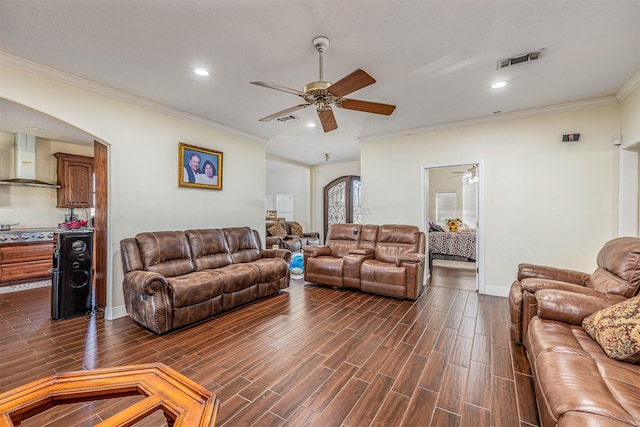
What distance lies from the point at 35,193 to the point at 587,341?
778cm

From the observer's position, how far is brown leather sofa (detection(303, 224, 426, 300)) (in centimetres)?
390

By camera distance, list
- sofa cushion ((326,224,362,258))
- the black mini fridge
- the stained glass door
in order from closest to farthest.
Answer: the black mini fridge, sofa cushion ((326,224,362,258)), the stained glass door

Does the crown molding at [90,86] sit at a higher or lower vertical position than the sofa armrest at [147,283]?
higher

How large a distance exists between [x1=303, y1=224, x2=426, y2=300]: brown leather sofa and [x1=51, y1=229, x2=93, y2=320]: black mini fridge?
298cm

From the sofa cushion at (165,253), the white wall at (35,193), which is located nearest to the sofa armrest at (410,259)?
the sofa cushion at (165,253)

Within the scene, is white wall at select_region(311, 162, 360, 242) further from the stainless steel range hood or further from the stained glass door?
the stainless steel range hood

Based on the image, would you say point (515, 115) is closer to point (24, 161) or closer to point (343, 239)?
point (343, 239)

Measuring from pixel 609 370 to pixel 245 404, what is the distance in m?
2.06

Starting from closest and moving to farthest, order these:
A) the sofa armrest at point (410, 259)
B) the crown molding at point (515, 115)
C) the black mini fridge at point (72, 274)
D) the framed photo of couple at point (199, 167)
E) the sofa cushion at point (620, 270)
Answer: the sofa cushion at point (620, 270)
the black mini fridge at point (72, 274)
the crown molding at point (515, 115)
the sofa armrest at point (410, 259)
the framed photo of couple at point (199, 167)

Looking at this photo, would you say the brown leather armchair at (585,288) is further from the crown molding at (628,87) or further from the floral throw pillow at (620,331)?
the crown molding at (628,87)

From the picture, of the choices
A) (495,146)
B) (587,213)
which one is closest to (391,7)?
(495,146)

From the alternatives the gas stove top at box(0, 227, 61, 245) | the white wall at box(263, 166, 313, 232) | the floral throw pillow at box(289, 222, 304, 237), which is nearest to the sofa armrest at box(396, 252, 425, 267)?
the floral throw pillow at box(289, 222, 304, 237)

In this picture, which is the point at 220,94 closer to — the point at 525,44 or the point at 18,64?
the point at 18,64

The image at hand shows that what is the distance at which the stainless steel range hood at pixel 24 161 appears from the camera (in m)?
4.62
